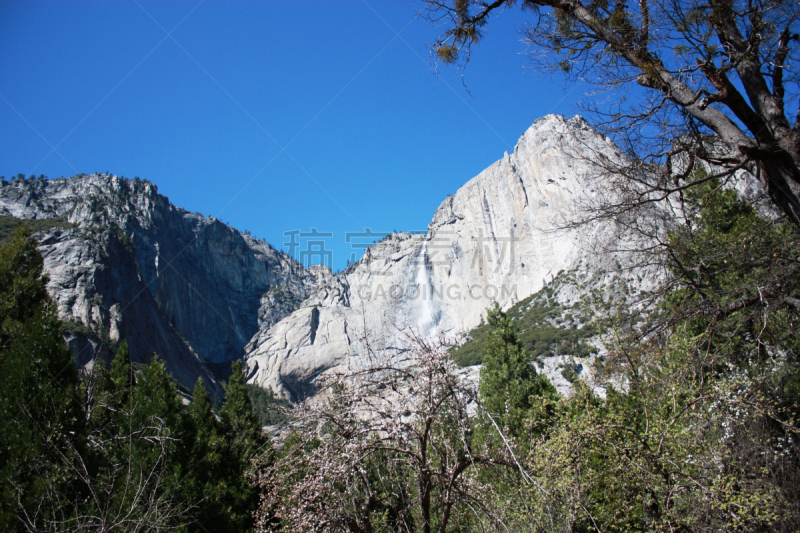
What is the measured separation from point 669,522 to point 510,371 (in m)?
11.6

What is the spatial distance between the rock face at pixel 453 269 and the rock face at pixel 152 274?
19.7 m

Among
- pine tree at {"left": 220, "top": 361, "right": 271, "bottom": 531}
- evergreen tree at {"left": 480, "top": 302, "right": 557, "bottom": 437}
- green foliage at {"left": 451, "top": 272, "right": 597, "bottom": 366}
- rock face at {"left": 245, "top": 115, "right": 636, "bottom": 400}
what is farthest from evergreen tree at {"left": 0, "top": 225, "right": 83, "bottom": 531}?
rock face at {"left": 245, "top": 115, "right": 636, "bottom": 400}

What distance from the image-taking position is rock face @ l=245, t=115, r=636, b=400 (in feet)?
257

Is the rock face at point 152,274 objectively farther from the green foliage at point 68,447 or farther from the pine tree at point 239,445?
the green foliage at point 68,447

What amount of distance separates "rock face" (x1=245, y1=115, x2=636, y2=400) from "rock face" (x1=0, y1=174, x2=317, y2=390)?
19.7 metres

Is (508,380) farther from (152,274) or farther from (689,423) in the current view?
(152,274)

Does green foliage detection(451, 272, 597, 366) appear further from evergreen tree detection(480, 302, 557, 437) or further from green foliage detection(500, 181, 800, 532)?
green foliage detection(500, 181, 800, 532)

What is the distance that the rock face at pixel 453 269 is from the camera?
7838 cm

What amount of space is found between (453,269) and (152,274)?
66608mm

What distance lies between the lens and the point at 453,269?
313 ft

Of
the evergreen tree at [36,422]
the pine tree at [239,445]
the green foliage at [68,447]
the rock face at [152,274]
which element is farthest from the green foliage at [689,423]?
the rock face at [152,274]

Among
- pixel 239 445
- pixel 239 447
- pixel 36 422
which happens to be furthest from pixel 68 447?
pixel 239 445

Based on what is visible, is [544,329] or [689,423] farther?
[544,329]

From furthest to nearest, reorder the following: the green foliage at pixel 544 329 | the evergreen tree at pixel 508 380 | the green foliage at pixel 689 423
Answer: the green foliage at pixel 544 329 → the evergreen tree at pixel 508 380 → the green foliage at pixel 689 423
